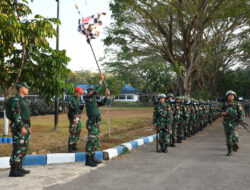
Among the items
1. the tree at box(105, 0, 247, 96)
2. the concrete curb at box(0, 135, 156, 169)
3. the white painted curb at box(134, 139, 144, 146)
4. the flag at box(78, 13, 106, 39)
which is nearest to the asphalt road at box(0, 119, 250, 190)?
the concrete curb at box(0, 135, 156, 169)

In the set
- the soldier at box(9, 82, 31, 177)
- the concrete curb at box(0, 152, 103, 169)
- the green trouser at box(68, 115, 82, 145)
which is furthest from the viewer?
the green trouser at box(68, 115, 82, 145)

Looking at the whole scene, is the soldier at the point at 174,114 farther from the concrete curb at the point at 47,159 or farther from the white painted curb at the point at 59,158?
the white painted curb at the point at 59,158

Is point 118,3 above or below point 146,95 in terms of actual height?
above

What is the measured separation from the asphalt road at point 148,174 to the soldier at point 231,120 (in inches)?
14.3

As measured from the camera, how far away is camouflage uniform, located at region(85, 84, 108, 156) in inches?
243

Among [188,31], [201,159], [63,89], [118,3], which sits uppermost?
[118,3]

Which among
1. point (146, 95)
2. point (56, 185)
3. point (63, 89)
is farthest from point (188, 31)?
point (146, 95)

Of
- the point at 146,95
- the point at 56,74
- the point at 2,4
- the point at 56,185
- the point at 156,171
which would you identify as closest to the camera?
the point at 56,185

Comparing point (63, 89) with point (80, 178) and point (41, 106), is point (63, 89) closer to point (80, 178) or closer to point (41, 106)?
point (80, 178)

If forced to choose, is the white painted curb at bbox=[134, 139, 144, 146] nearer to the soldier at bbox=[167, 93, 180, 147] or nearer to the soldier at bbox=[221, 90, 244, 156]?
the soldier at bbox=[167, 93, 180, 147]

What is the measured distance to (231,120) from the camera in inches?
301

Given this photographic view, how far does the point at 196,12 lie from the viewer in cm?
1686

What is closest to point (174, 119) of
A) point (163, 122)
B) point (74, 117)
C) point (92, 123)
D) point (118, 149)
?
point (163, 122)

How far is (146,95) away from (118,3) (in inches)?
1845
